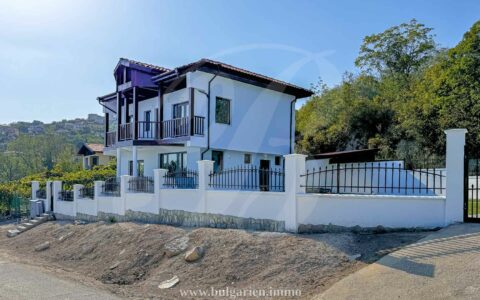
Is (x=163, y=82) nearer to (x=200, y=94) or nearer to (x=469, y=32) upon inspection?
(x=200, y=94)

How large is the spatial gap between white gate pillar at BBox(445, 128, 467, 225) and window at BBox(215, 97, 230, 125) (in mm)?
11871

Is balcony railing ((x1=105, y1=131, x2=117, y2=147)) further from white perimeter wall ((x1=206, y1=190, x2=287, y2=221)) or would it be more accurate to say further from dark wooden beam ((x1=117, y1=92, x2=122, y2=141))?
white perimeter wall ((x1=206, y1=190, x2=287, y2=221))

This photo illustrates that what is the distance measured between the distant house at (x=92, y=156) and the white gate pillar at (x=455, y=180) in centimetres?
3774

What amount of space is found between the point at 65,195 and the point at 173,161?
20.4ft

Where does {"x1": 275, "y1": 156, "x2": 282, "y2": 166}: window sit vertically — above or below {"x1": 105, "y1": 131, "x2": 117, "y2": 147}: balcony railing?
below

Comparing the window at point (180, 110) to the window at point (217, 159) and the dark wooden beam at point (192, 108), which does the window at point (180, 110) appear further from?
the window at point (217, 159)

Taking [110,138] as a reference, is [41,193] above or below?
below

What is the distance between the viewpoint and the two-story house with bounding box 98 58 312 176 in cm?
1811

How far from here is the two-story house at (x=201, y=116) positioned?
18109 millimetres

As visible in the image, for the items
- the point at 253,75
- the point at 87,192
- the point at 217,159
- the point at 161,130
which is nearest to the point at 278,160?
the point at 217,159

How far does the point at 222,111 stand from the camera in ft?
63.0

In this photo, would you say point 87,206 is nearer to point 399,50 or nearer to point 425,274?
point 425,274

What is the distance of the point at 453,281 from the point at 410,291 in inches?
27.4

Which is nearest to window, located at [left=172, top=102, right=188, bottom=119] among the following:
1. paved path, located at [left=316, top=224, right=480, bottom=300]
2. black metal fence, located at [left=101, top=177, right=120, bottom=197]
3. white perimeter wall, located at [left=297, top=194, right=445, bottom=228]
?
black metal fence, located at [left=101, top=177, right=120, bottom=197]
